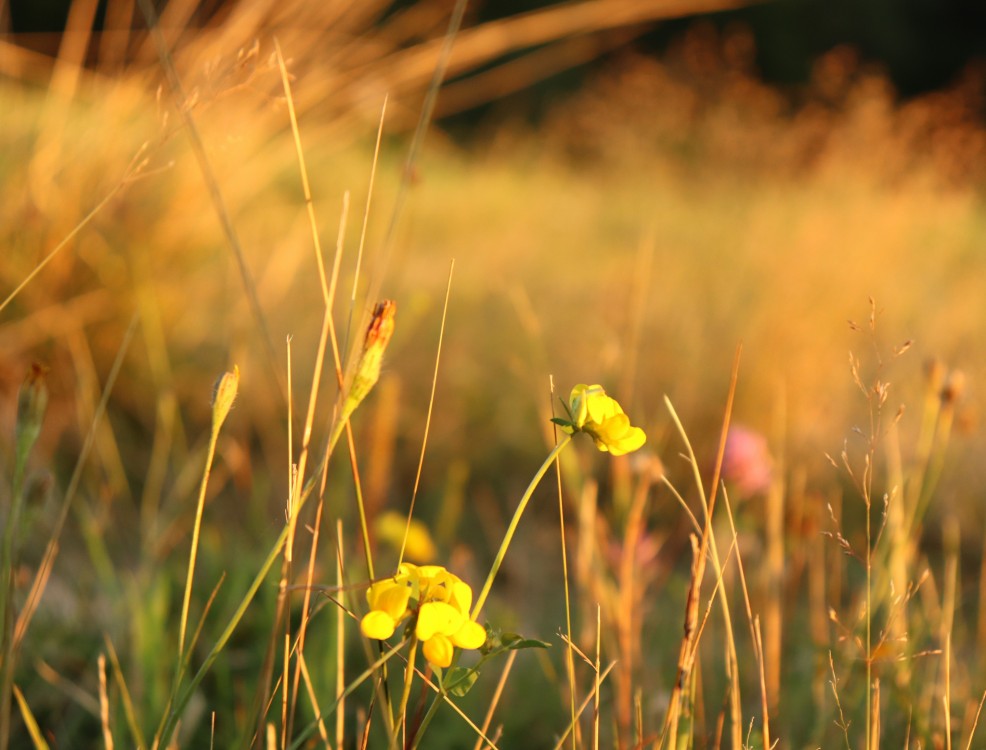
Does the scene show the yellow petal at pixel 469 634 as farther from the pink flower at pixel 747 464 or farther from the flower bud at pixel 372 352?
the pink flower at pixel 747 464

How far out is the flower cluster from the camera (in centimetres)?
36

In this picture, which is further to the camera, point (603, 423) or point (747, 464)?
point (747, 464)

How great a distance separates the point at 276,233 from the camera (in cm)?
222

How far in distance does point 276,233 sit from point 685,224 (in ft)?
5.20

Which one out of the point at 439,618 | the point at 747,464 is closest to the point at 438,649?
the point at 439,618

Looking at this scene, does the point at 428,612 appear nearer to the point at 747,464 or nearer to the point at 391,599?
the point at 391,599

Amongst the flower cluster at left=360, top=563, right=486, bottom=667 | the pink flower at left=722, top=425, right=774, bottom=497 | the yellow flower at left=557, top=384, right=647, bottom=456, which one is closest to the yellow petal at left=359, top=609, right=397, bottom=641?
the flower cluster at left=360, top=563, right=486, bottom=667

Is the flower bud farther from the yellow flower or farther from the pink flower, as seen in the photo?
the pink flower

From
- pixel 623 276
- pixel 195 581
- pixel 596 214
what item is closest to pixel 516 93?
pixel 596 214

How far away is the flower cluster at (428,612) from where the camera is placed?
36 centimetres

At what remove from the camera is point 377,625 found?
0.36 meters

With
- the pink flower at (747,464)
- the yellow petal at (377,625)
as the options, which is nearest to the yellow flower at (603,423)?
the yellow petal at (377,625)

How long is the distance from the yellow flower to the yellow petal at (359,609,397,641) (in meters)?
0.10

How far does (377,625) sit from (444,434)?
1.41m
